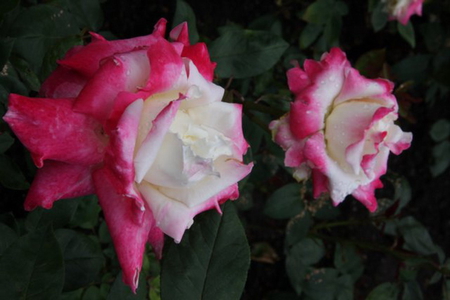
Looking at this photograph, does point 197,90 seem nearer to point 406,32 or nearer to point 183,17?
point 183,17

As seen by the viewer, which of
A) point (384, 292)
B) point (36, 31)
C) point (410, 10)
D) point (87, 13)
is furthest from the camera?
point (410, 10)

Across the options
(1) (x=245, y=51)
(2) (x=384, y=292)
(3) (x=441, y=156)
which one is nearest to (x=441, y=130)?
(3) (x=441, y=156)

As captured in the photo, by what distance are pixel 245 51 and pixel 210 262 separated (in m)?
0.43

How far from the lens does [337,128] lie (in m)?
0.68

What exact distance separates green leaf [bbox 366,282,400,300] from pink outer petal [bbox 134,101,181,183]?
2.92 ft

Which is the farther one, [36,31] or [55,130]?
[36,31]

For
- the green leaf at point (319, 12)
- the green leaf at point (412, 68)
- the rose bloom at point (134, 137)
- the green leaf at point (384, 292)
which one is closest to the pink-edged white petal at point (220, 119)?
the rose bloom at point (134, 137)

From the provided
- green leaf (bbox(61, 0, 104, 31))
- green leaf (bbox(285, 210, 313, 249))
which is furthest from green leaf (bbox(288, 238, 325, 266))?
green leaf (bbox(61, 0, 104, 31))

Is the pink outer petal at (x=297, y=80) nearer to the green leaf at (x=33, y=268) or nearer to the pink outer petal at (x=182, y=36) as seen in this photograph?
the pink outer petal at (x=182, y=36)

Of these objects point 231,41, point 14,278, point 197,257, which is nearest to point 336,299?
point 231,41

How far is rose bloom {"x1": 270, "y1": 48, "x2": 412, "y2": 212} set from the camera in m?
0.66

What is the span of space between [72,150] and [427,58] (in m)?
1.51

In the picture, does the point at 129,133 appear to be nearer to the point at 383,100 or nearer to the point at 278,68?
the point at 383,100

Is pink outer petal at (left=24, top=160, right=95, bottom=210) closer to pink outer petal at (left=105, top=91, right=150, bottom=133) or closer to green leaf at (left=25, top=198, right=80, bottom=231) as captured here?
pink outer petal at (left=105, top=91, right=150, bottom=133)
